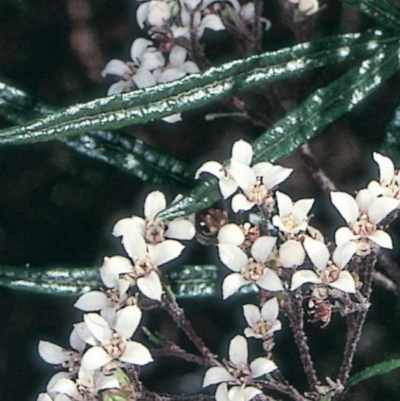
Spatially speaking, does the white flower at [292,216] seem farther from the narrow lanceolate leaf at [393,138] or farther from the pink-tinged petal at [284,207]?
the narrow lanceolate leaf at [393,138]

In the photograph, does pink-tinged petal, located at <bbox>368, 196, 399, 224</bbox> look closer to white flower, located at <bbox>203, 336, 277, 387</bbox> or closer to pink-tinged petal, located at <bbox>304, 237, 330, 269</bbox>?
pink-tinged petal, located at <bbox>304, 237, 330, 269</bbox>

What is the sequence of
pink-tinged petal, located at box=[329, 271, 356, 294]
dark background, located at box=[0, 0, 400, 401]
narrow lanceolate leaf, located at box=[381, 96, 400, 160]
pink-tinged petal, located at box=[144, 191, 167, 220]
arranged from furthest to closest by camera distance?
dark background, located at box=[0, 0, 400, 401] → narrow lanceolate leaf, located at box=[381, 96, 400, 160] → pink-tinged petal, located at box=[144, 191, 167, 220] → pink-tinged petal, located at box=[329, 271, 356, 294]

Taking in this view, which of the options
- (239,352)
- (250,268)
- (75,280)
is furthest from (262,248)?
(75,280)

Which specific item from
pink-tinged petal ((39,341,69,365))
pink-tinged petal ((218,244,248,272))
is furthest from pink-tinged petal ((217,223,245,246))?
pink-tinged petal ((39,341,69,365))

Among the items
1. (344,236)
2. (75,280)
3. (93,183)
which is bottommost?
(344,236)

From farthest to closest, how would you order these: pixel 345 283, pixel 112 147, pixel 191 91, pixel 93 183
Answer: pixel 93 183 < pixel 112 147 < pixel 191 91 < pixel 345 283

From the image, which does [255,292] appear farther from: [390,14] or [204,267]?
[390,14]

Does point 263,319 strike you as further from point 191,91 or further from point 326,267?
point 191,91
